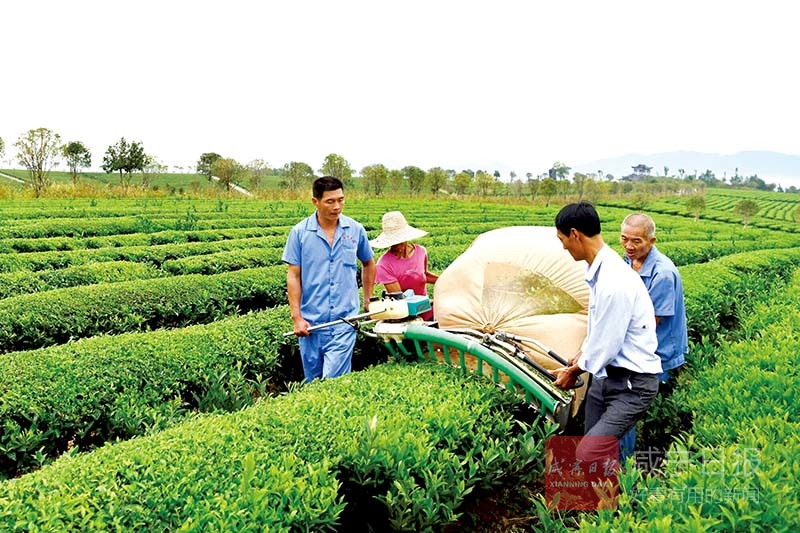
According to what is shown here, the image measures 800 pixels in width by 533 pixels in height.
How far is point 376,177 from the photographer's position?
43.4m

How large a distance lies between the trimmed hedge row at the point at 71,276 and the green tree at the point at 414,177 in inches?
1410

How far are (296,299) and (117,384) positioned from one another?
4.66 feet

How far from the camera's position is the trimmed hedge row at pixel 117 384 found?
12.4 ft

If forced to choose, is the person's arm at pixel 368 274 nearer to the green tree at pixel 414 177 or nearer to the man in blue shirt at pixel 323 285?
the man in blue shirt at pixel 323 285

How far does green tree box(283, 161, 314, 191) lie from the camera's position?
151 ft

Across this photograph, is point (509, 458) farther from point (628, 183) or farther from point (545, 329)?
point (628, 183)

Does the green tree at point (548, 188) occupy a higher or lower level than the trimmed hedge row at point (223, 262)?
higher

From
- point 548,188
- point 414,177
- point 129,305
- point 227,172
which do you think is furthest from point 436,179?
point 129,305

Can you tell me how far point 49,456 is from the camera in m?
3.92

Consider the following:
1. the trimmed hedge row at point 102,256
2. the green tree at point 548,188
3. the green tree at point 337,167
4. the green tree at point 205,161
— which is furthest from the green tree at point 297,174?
the trimmed hedge row at point 102,256

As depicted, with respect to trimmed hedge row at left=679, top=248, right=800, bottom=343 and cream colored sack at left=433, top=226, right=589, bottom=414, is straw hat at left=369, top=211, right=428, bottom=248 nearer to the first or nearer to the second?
cream colored sack at left=433, top=226, right=589, bottom=414

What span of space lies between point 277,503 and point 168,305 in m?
5.53

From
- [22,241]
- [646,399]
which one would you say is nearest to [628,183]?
[22,241]

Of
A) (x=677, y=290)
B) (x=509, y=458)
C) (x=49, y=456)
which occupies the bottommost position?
(x=49, y=456)
